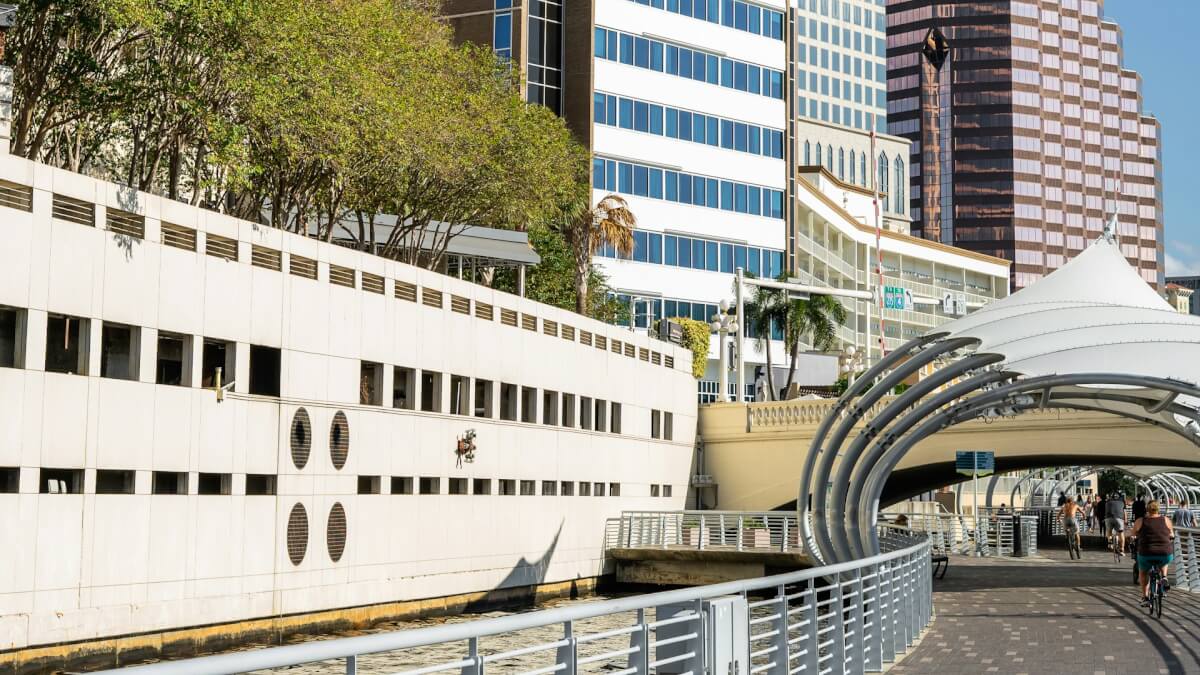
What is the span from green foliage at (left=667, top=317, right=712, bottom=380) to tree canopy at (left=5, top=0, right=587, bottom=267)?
17717mm

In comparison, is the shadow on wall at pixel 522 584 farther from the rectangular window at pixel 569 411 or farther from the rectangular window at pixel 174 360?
the rectangular window at pixel 174 360

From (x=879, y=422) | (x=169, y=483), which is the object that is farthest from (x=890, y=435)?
(x=169, y=483)

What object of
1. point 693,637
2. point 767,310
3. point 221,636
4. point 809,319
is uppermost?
point 767,310

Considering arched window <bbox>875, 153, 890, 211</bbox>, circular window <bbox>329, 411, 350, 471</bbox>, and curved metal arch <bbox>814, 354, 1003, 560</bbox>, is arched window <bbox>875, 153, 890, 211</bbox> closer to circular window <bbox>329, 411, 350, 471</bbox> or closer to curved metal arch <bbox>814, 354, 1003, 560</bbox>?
circular window <bbox>329, 411, 350, 471</bbox>

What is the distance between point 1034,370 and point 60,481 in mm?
16701

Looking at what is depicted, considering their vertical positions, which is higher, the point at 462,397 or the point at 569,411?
the point at 462,397

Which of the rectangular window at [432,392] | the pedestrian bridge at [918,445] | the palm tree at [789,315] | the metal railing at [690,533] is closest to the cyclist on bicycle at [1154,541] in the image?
the rectangular window at [432,392]

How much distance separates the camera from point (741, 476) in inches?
2234

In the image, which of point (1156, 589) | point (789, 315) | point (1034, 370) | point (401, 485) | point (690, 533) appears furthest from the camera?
point (789, 315)

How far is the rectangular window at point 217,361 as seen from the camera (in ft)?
96.7

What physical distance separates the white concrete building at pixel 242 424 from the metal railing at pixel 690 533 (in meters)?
4.17

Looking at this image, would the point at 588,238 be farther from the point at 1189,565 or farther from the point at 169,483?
the point at 1189,565

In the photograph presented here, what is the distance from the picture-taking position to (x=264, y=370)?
1215 inches

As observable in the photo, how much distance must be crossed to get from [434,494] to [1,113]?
49.2ft
